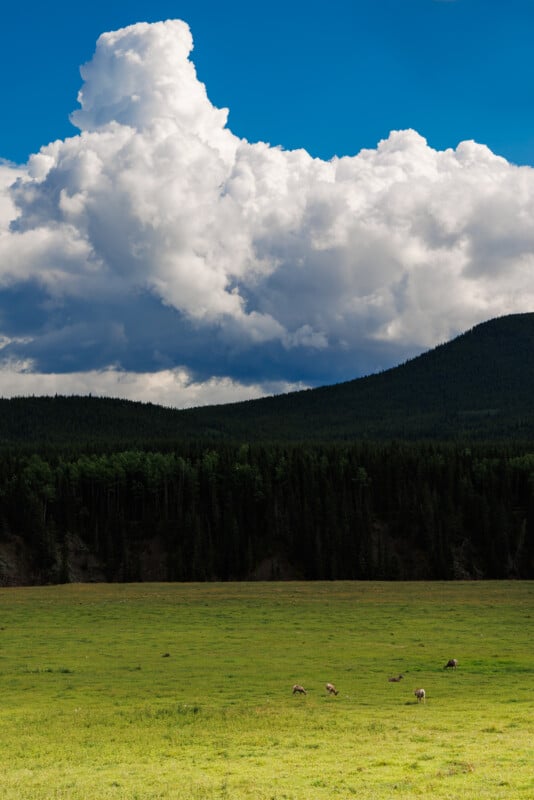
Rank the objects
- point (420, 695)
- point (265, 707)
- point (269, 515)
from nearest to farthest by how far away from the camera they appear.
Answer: point (265, 707), point (420, 695), point (269, 515)

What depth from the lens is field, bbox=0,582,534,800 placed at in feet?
71.3

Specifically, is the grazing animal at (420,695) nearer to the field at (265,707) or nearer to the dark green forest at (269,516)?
the field at (265,707)

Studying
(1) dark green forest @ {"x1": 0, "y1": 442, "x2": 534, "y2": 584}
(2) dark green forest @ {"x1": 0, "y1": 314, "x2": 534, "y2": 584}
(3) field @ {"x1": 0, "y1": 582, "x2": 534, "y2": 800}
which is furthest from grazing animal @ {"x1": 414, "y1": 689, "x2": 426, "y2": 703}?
(2) dark green forest @ {"x1": 0, "y1": 314, "x2": 534, "y2": 584}

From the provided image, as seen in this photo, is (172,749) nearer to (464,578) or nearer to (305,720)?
(305,720)

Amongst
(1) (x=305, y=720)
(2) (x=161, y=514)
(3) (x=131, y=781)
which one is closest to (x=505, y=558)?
(2) (x=161, y=514)

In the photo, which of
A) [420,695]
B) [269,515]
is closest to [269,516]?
[269,515]

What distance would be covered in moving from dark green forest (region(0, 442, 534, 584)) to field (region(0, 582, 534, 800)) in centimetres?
6761

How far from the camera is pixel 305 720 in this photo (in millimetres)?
30297

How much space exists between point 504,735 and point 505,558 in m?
122

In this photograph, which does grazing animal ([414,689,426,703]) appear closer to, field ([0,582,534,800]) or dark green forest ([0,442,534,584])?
field ([0,582,534,800])

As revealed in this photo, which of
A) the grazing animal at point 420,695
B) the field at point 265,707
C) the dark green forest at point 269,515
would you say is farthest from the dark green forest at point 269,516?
the grazing animal at point 420,695

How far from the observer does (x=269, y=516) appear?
151 metres

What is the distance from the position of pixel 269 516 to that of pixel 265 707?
119m

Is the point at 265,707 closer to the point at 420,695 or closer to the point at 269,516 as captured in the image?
the point at 420,695
